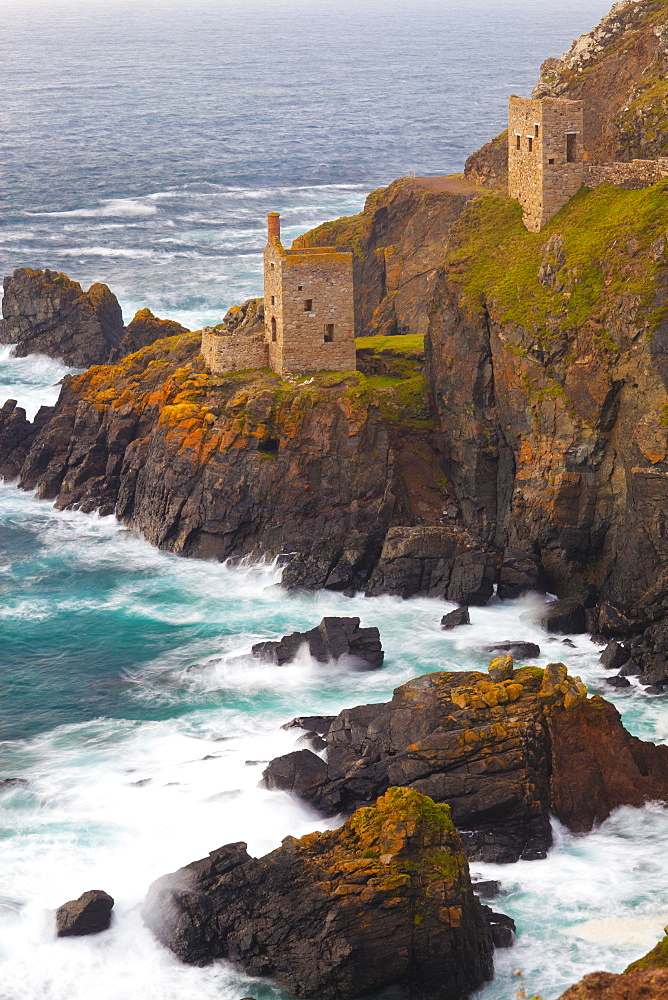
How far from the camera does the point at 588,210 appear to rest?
67.5 meters

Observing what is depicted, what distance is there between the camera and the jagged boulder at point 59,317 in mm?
96750

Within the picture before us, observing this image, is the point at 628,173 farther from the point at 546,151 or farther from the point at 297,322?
the point at 297,322

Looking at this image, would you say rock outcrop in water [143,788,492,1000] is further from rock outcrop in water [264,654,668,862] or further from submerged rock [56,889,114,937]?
rock outcrop in water [264,654,668,862]

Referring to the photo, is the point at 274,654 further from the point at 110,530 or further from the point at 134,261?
the point at 134,261

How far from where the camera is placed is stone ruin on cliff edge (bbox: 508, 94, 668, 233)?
6731cm

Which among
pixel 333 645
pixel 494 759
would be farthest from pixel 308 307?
pixel 494 759

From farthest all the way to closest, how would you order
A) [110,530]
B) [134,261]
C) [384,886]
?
1. [134,261]
2. [110,530]
3. [384,886]

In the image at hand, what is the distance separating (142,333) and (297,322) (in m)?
21.2

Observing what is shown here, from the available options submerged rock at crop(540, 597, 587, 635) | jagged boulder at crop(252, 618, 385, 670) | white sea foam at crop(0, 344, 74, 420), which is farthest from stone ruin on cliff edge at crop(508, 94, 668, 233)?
white sea foam at crop(0, 344, 74, 420)

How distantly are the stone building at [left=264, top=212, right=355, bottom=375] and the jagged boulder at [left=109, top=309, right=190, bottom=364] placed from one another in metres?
18.1

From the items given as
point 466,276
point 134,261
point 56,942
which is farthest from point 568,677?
point 134,261

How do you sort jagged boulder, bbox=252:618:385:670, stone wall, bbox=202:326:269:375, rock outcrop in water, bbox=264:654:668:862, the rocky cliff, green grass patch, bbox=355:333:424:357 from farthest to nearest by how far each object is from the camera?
1. green grass patch, bbox=355:333:424:357
2. stone wall, bbox=202:326:269:375
3. the rocky cliff
4. jagged boulder, bbox=252:618:385:670
5. rock outcrop in water, bbox=264:654:668:862

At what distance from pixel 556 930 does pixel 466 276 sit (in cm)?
3698

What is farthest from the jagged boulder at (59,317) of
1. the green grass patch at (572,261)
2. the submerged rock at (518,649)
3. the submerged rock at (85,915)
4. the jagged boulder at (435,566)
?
the submerged rock at (85,915)
